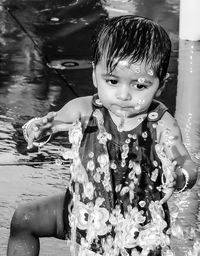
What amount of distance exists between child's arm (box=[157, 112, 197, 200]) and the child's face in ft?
0.44

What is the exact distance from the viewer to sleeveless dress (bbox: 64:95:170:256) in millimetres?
3691

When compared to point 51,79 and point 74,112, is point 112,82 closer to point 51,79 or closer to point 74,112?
point 74,112

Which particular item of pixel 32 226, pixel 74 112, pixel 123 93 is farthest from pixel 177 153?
pixel 32 226

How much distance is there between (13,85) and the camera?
6.34 meters

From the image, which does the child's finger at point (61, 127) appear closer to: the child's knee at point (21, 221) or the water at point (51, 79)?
the child's knee at point (21, 221)

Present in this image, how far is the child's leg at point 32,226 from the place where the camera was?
3842mm

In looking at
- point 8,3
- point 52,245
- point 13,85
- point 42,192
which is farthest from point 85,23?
point 52,245

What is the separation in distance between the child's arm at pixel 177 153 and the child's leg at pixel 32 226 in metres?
0.52

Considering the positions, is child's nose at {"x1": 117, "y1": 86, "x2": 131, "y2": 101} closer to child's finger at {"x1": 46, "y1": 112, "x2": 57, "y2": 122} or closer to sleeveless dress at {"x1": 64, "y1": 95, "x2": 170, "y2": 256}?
sleeveless dress at {"x1": 64, "y1": 95, "x2": 170, "y2": 256}

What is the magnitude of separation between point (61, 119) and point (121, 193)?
0.41 metres

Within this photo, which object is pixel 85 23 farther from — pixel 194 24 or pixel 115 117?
pixel 115 117

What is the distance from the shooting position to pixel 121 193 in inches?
145

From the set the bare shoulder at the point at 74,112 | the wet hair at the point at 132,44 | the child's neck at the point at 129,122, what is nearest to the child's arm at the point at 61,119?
the bare shoulder at the point at 74,112

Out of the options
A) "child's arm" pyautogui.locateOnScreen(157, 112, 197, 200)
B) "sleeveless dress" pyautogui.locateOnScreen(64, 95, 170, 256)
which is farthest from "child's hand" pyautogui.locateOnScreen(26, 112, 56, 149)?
"child's arm" pyautogui.locateOnScreen(157, 112, 197, 200)
